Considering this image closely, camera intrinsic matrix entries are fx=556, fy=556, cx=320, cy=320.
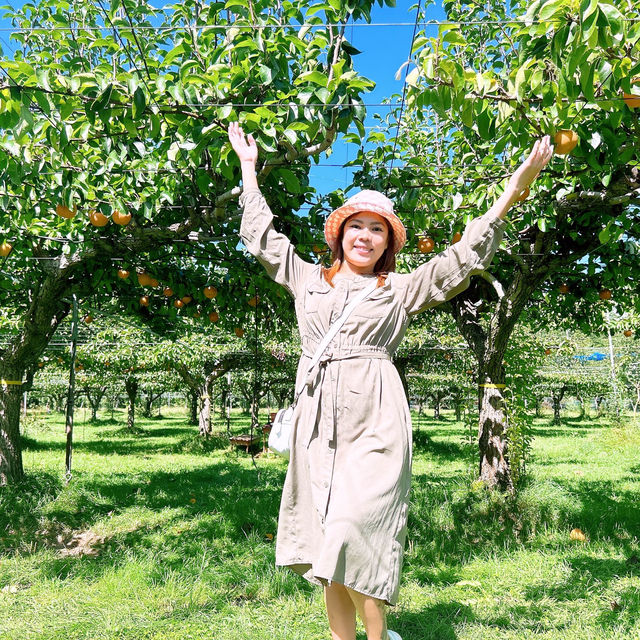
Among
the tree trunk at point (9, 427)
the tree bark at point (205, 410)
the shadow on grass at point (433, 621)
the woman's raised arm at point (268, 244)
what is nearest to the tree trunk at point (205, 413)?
the tree bark at point (205, 410)

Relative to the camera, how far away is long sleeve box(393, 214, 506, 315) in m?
1.56

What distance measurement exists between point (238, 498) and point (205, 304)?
202 cm

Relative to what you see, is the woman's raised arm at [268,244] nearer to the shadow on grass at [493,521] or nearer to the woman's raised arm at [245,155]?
the woman's raised arm at [245,155]

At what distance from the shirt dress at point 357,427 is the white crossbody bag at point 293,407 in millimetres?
19

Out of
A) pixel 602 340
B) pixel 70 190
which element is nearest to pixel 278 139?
pixel 70 190

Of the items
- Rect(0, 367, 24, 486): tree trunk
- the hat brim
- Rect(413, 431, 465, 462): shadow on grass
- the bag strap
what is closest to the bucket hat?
the hat brim

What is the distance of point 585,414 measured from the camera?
2527cm

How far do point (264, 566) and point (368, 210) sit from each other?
242 cm

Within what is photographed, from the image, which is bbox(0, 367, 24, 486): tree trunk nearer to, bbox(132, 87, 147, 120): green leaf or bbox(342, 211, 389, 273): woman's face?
bbox(132, 87, 147, 120): green leaf

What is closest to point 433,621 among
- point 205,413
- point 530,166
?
point 530,166

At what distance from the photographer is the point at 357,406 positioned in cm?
156

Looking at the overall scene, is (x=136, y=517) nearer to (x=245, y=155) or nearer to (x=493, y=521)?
(x=493, y=521)

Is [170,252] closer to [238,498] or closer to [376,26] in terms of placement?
[238,498]

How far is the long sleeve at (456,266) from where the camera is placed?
1.56 meters
